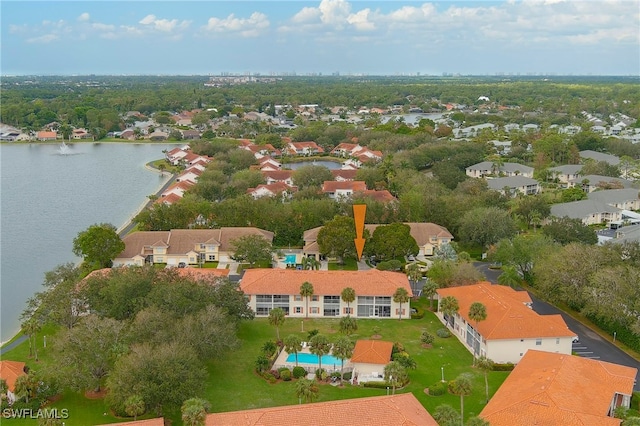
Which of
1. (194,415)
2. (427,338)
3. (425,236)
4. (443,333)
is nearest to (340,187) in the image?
(425,236)

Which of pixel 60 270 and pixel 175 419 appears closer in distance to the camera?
pixel 175 419

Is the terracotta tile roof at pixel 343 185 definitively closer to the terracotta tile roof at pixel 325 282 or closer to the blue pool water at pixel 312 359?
the terracotta tile roof at pixel 325 282

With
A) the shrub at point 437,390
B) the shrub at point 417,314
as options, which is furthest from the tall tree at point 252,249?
the shrub at point 437,390

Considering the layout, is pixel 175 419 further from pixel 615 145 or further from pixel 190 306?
pixel 615 145

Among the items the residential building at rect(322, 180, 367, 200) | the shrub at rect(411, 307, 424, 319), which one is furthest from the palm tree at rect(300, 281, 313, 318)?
the residential building at rect(322, 180, 367, 200)

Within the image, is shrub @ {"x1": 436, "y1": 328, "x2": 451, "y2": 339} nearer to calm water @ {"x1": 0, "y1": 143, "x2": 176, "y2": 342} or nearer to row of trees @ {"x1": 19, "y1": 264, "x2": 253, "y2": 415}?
row of trees @ {"x1": 19, "y1": 264, "x2": 253, "y2": 415}

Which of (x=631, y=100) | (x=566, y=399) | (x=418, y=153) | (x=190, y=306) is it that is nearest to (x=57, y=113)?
(x=418, y=153)
